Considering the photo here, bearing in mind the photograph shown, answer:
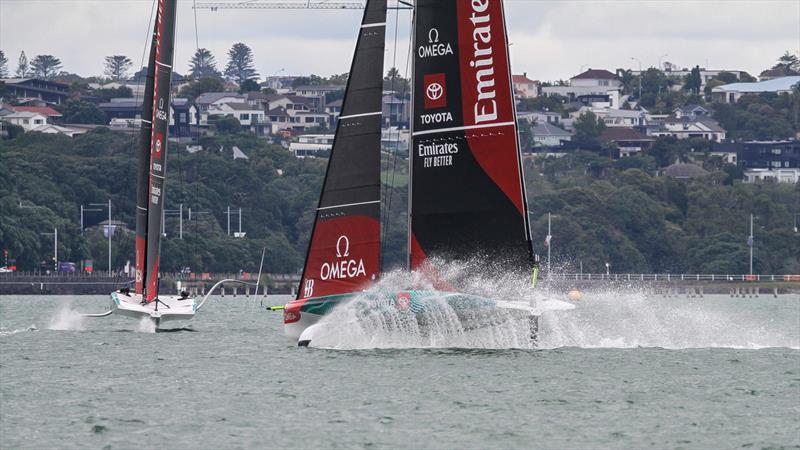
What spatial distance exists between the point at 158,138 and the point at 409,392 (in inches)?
716

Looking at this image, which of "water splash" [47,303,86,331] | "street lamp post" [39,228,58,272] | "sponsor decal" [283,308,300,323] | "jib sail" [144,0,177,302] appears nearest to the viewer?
"sponsor decal" [283,308,300,323]

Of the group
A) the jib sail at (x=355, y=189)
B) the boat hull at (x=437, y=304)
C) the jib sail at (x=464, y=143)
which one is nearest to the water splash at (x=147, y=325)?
the jib sail at (x=355, y=189)

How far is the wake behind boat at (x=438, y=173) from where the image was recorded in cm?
3762

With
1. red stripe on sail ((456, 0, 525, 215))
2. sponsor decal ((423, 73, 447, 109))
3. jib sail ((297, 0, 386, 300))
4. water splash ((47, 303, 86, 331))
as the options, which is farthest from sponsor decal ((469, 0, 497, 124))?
water splash ((47, 303, 86, 331))

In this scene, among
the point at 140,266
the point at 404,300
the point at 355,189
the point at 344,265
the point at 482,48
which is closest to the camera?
the point at 404,300

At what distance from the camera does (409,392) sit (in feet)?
107

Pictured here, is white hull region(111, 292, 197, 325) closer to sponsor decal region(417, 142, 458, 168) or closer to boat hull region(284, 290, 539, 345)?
boat hull region(284, 290, 539, 345)

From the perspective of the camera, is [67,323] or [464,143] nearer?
[464,143]

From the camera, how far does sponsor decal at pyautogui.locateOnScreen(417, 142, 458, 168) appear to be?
37.9 meters

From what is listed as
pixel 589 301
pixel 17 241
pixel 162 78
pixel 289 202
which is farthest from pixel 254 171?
pixel 589 301

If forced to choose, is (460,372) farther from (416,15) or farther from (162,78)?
(162,78)

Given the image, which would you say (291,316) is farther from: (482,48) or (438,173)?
(482,48)

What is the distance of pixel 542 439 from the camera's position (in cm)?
2742

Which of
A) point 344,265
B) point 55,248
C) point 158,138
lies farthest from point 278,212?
point 344,265
